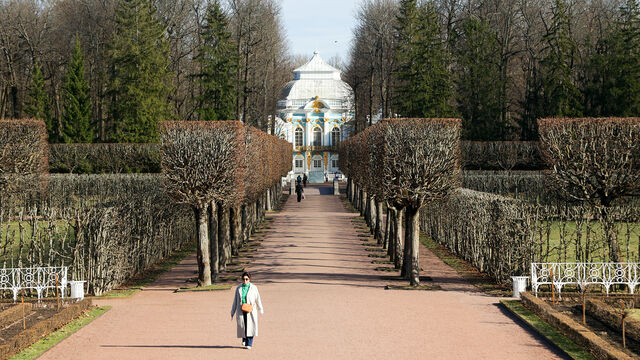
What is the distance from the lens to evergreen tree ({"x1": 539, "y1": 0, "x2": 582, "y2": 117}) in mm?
56250

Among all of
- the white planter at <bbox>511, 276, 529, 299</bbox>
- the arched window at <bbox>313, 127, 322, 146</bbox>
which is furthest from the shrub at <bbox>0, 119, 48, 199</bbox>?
the arched window at <bbox>313, 127, 322, 146</bbox>

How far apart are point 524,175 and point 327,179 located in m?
45.1

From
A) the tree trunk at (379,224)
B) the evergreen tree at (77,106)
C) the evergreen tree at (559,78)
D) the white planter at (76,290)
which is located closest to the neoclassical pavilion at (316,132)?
the evergreen tree at (77,106)

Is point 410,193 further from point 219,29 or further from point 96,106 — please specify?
point 96,106

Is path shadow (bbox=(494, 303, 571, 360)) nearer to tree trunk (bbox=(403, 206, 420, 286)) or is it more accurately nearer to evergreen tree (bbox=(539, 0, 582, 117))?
tree trunk (bbox=(403, 206, 420, 286))

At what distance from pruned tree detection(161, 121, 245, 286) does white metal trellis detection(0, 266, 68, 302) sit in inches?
158

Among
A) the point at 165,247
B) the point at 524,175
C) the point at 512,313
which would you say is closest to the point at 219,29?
the point at 524,175

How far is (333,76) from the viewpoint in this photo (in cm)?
11094

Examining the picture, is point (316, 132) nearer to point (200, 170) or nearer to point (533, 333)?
point (200, 170)

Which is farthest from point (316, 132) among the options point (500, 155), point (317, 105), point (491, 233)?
point (491, 233)

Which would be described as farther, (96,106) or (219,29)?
(96,106)

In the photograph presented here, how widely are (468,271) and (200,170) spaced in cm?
936

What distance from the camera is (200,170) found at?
70.3 ft

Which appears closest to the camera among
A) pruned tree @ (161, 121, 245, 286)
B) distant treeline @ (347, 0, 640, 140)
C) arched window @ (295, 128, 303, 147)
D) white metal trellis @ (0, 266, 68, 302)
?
white metal trellis @ (0, 266, 68, 302)
